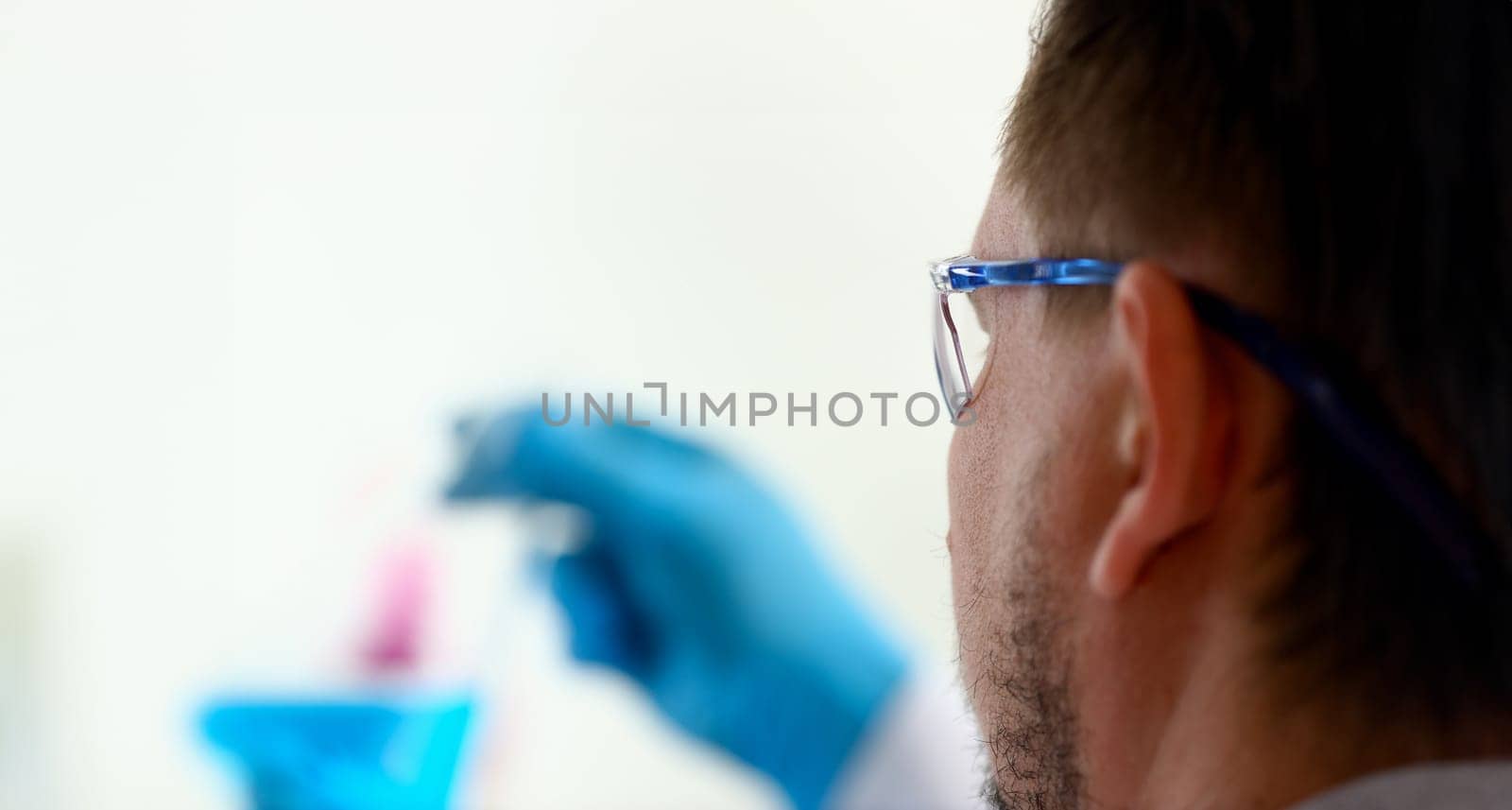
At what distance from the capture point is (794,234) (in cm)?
147

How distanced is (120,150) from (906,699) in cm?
110

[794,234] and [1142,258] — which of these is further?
[794,234]

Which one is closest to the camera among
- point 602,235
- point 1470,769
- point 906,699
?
point 1470,769

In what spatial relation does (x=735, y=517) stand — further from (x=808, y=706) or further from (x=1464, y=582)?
(x=1464, y=582)

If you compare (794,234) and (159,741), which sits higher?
(794,234)

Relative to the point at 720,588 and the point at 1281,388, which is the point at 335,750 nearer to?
the point at 720,588

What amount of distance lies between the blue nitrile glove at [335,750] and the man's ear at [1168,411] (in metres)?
0.96

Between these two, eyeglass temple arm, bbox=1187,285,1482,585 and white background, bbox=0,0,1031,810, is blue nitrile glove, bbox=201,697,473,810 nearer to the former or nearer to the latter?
white background, bbox=0,0,1031,810

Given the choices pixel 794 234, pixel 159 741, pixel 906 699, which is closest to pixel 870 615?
pixel 906 699

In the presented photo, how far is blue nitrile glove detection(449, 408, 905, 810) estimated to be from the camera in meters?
1.23

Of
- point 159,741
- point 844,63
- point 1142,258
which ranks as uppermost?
point 844,63

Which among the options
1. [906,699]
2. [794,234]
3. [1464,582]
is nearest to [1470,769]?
[1464,582]

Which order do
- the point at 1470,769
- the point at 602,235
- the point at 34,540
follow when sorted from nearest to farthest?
the point at 1470,769, the point at 34,540, the point at 602,235

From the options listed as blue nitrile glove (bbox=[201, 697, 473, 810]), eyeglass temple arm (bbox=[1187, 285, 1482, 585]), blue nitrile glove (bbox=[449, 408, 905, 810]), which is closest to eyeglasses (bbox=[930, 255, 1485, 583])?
eyeglass temple arm (bbox=[1187, 285, 1482, 585])
